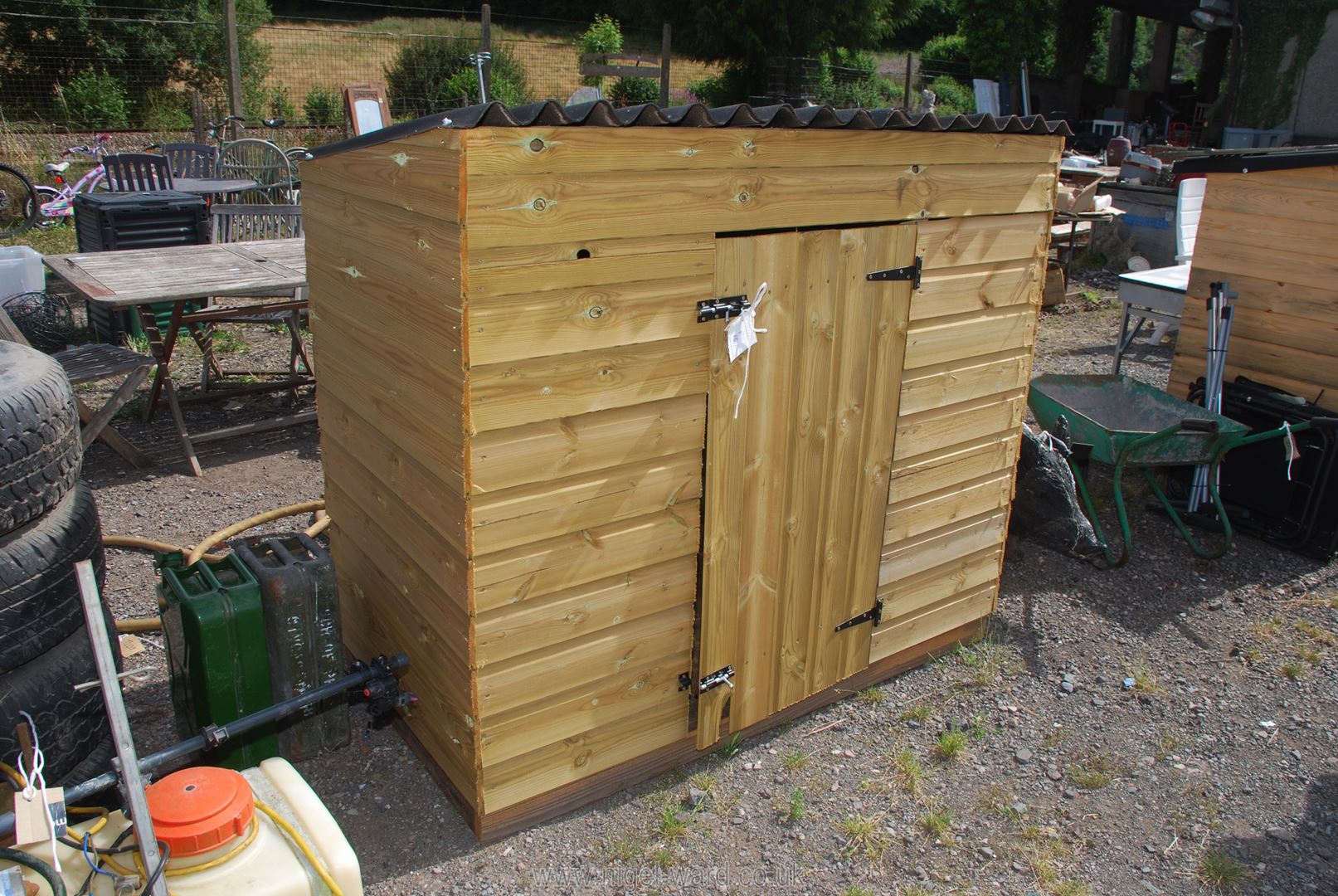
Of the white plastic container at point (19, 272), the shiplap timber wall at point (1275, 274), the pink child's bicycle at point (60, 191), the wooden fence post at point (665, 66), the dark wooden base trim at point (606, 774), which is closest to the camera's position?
the dark wooden base trim at point (606, 774)

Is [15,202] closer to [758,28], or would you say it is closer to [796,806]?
[796,806]

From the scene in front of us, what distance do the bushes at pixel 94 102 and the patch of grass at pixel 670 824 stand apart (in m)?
19.2

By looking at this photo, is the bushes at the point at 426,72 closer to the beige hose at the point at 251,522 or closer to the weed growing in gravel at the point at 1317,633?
the beige hose at the point at 251,522

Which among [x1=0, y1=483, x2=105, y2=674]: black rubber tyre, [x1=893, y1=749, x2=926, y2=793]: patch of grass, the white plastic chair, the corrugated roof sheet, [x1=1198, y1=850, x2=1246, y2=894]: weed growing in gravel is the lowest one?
[x1=1198, y1=850, x2=1246, y2=894]: weed growing in gravel

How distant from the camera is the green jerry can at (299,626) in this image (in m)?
3.54

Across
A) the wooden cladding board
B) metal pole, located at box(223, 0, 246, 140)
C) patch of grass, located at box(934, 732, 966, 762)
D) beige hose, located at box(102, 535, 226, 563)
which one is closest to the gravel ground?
patch of grass, located at box(934, 732, 966, 762)

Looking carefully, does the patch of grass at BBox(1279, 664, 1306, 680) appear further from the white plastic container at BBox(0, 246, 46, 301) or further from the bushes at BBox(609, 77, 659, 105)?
the bushes at BBox(609, 77, 659, 105)

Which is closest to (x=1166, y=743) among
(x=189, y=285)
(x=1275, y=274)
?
(x=1275, y=274)

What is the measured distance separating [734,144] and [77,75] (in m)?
21.2

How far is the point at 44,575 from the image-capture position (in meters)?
3.20

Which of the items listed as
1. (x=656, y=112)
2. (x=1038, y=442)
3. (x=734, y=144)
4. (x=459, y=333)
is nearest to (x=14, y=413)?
(x=459, y=333)

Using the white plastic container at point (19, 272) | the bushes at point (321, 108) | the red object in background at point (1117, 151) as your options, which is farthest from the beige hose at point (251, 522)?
the red object in background at point (1117, 151)

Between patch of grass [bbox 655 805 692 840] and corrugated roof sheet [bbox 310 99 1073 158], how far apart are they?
2486 mm

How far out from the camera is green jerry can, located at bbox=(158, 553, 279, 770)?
3.40 metres
